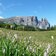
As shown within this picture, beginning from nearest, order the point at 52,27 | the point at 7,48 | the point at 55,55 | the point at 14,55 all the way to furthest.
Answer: the point at 14,55 < the point at 7,48 < the point at 55,55 < the point at 52,27

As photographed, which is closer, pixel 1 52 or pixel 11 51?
pixel 1 52

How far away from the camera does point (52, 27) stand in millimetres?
25266

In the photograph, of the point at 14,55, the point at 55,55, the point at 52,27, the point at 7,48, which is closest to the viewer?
the point at 14,55

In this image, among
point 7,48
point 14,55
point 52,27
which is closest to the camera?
point 14,55

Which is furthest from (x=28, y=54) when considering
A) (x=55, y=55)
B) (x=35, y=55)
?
(x=55, y=55)

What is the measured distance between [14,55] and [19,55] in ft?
0.74

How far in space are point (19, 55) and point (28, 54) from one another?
0.25 meters

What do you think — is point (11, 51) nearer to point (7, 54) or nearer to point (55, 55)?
point (7, 54)

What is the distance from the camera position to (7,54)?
11.5 feet

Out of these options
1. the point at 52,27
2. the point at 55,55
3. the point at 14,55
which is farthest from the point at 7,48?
the point at 52,27

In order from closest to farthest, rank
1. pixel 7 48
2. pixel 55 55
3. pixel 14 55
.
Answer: pixel 14 55 < pixel 7 48 < pixel 55 55

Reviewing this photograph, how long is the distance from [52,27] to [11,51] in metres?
21.7

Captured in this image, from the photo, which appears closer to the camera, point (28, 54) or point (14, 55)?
point (14, 55)

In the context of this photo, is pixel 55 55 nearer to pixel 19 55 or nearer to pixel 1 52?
pixel 19 55
